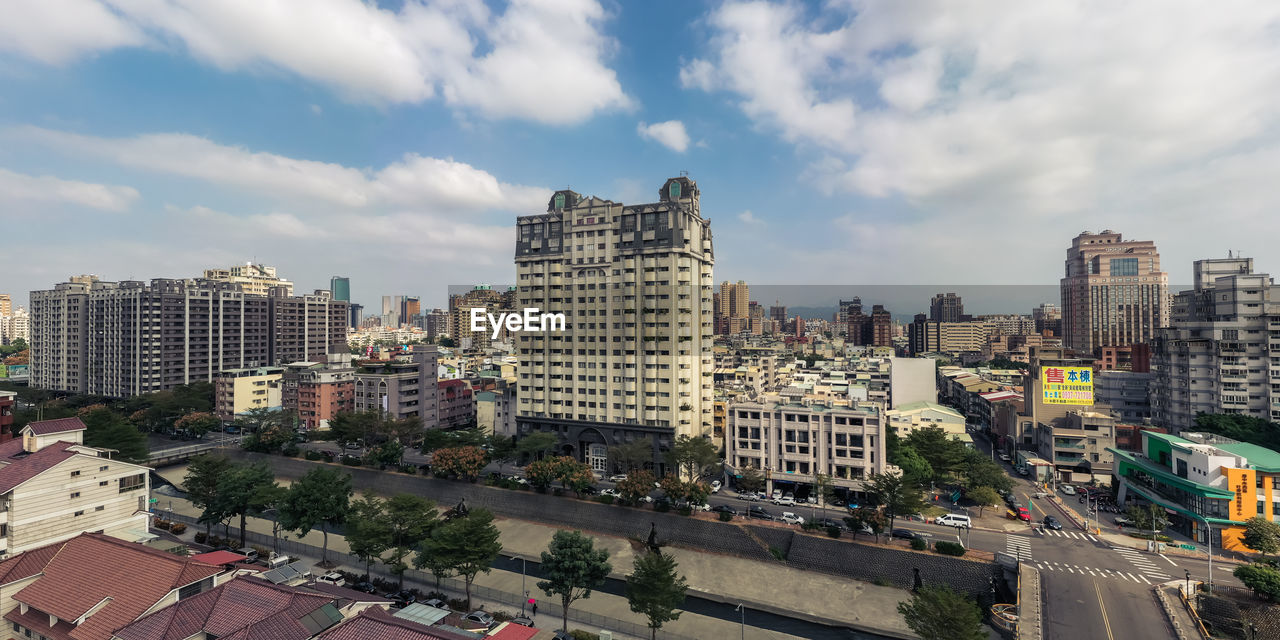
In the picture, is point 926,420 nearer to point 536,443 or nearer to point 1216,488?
point 1216,488

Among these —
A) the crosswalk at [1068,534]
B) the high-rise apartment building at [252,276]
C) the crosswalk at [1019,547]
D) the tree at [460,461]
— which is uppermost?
the high-rise apartment building at [252,276]

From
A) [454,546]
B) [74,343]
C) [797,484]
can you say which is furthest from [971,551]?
[74,343]

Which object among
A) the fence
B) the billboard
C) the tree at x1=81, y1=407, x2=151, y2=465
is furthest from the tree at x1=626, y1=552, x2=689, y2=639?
the tree at x1=81, y1=407, x2=151, y2=465

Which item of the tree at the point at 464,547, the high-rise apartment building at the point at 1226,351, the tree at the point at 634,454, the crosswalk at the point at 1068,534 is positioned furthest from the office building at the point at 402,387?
the high-rise apartment building at the point at 1226,351

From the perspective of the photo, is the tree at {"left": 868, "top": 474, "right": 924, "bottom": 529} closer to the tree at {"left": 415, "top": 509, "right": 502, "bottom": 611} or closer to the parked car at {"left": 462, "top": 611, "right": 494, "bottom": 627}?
the tree at {"left": 415, "top": 509, "right": 502, "bottom": 611}

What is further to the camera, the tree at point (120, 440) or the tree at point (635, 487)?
the tree at point (120, 440)

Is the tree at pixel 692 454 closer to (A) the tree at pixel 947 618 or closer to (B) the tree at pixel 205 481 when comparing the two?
(A) the tree at pixel 947 618

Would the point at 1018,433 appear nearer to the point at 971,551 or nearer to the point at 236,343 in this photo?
the point at 971,551
